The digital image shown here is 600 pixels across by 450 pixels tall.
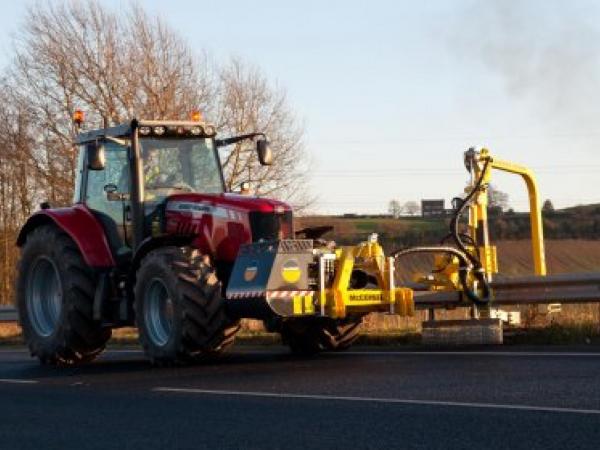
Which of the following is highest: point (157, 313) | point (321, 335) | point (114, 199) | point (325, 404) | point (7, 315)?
point (114, 199)

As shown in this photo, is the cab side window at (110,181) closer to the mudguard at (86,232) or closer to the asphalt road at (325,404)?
the mudguard at (86,232)

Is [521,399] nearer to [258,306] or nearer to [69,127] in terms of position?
[258,306]

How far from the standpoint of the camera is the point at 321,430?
7594mm

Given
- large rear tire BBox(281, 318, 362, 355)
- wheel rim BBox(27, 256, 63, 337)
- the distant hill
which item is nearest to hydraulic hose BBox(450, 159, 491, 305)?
large rear tire BBox(281, 318, 362, 355)

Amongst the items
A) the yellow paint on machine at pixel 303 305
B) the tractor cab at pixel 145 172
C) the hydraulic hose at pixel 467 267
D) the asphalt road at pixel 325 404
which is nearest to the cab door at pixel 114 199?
the tractor cab at pixel 145 172

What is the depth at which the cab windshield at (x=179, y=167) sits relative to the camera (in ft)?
45.2

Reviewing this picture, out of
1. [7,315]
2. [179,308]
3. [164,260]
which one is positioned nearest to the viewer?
[179,308]

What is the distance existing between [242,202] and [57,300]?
3263mm

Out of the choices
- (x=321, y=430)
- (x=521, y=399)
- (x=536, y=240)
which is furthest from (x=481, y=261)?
(x=321, y=430)

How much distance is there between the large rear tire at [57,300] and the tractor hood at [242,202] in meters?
1.67

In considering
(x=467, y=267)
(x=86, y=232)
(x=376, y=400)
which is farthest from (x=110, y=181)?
(x=376, y=400)

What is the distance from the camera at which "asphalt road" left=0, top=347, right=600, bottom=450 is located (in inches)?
285

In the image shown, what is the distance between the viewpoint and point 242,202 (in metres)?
13.0

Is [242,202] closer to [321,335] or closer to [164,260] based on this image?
[164,260]
